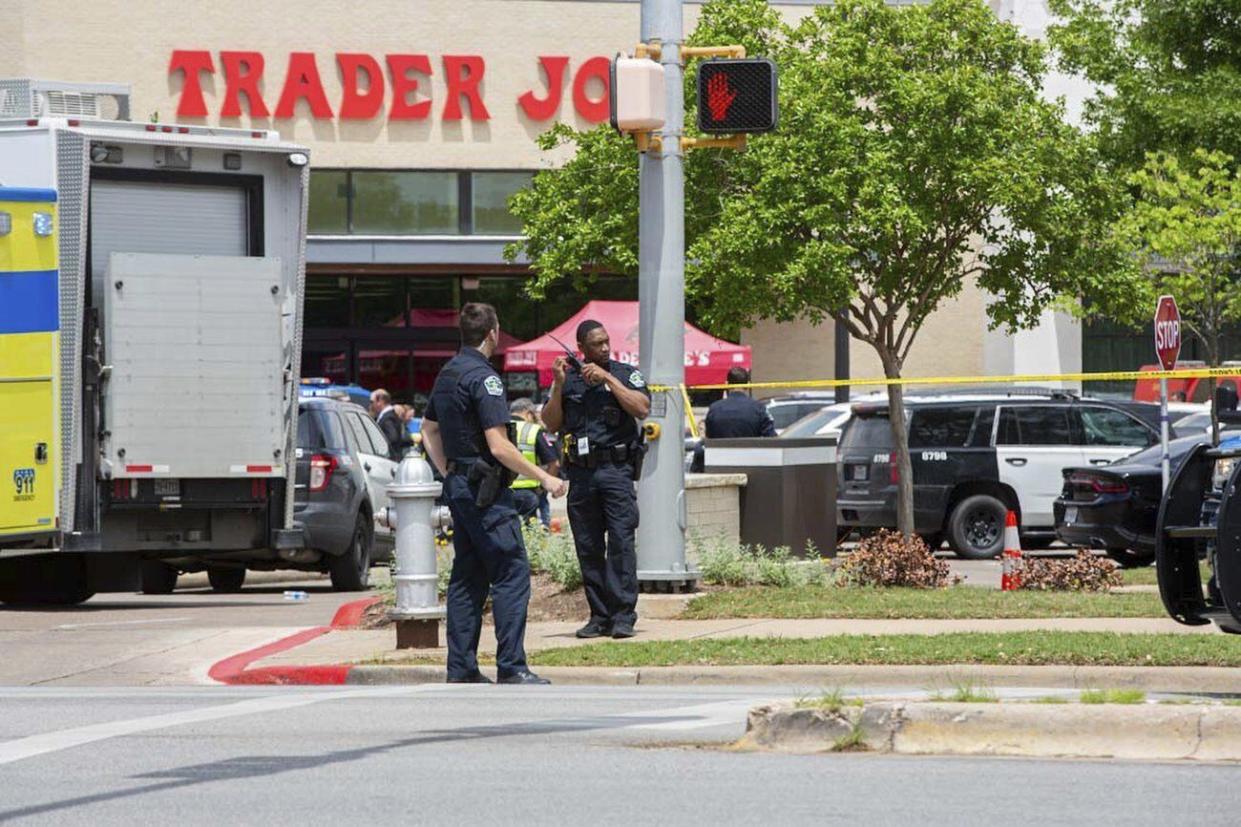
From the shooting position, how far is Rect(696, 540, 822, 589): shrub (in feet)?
52.9

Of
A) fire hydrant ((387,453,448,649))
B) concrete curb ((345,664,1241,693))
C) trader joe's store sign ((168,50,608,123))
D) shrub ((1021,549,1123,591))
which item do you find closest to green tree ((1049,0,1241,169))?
trader joe's store sign ((168,50,608,123))

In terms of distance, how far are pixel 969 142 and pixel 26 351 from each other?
40.4 ft

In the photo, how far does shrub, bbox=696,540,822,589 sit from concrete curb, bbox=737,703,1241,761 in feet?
24.7

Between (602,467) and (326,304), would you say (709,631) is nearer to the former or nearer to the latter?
(602,467)

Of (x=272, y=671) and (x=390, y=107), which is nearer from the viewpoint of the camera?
(x=272, y=671)

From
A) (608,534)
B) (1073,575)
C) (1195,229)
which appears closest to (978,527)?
(1073,575)

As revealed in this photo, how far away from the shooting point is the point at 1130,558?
Answer: 21422mm

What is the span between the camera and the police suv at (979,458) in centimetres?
2359

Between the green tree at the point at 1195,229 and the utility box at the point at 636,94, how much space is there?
2212 cm

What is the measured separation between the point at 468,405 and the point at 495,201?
101ft

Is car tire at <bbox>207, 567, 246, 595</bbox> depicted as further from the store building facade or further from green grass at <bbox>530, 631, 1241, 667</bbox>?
the store building facade

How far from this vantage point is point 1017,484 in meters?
23.7

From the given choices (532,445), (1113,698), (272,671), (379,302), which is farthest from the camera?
(379,302)

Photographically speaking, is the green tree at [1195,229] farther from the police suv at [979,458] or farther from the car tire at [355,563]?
the car tire at [355,563]
